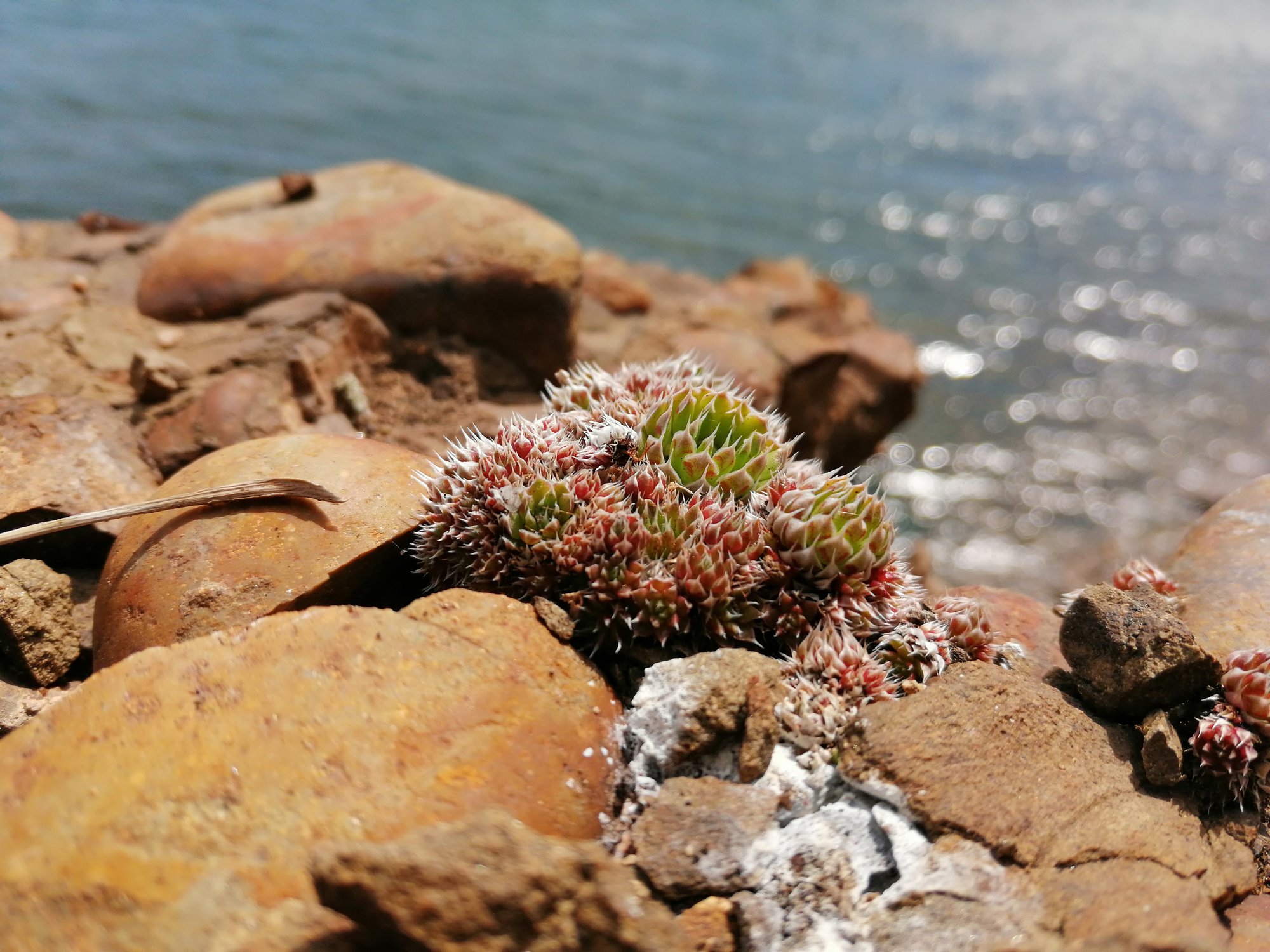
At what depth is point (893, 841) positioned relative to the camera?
3.13m

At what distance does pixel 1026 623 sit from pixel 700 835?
7.19 feet

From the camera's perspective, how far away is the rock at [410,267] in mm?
6691

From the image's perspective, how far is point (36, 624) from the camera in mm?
4066

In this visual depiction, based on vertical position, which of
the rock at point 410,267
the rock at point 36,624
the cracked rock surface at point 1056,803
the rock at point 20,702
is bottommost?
the rock at point 20,702

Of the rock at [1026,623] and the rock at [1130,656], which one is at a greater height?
the rock at [1130,656]

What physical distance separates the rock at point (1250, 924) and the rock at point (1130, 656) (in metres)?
0.71

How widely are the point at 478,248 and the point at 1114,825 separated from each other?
5.15m

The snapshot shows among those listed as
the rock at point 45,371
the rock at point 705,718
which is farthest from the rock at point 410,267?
the rock at point 705,718

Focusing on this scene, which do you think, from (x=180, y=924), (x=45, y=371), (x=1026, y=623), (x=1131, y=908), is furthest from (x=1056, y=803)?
(x=45, y=371)

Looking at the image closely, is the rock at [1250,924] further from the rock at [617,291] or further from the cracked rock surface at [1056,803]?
the rock at [617,291]

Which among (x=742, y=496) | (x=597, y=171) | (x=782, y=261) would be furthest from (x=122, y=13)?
(x=742, y=496)

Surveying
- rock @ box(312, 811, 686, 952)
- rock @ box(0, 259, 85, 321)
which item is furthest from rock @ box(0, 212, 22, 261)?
rock @ box(312, 811, 686, 952)

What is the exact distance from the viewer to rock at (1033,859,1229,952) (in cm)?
263

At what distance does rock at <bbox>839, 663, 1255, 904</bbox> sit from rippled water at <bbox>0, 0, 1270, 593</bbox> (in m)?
7.81
